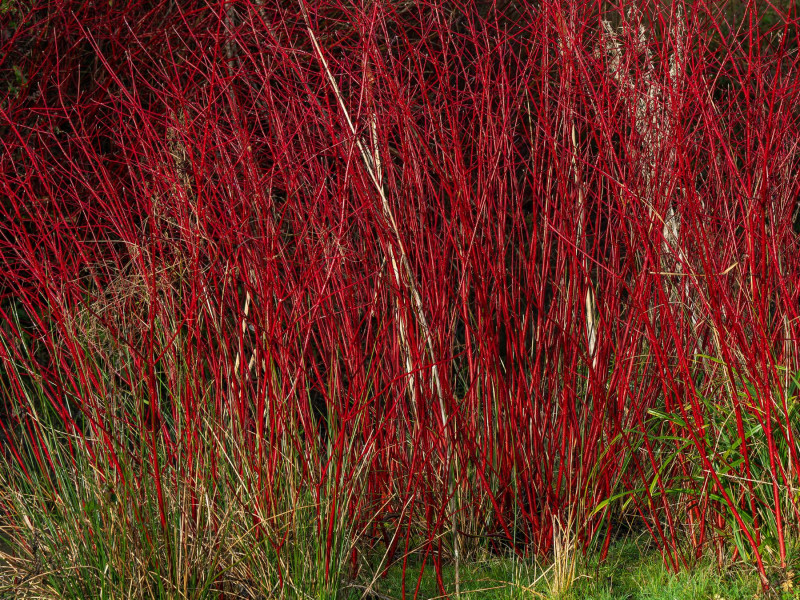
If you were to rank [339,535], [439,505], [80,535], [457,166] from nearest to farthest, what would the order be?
1. [80,535]
2. [339,535]
3. [457,166]
4. [439,505]

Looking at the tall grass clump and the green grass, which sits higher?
the tall grass clump

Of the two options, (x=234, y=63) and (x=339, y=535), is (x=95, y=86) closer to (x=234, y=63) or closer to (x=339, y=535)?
(x=234, y=63)

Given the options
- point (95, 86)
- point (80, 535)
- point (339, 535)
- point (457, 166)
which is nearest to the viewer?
point (80, 535)

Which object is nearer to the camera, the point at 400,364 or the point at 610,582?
the point at 610,582

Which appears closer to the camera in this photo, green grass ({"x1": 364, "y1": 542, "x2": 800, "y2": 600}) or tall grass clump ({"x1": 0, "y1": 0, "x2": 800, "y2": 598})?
tall grass clump ({"x1": 0, "y1": 0, "x2": 800, "y2": 598})

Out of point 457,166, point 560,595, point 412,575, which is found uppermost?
point 457,166

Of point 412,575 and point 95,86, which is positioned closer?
point 412,575

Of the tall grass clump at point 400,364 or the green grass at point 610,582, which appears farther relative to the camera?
the green grass at point 610,582

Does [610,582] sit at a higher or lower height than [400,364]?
lower

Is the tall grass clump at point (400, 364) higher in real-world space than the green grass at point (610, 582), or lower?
higher

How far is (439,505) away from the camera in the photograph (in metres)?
2.79

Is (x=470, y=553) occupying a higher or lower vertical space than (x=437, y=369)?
lower

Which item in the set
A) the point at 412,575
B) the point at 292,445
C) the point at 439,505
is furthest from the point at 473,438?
the point at 292,445

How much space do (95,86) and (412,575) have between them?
287cm
